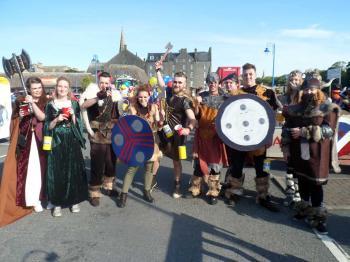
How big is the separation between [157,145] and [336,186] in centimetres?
283

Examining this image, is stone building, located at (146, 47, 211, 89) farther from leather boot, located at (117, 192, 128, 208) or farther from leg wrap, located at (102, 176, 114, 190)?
leather boot, located at (117, 192, 128, 208)

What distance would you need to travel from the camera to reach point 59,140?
3762mm

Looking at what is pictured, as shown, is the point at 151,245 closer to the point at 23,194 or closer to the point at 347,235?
the point at 23,194

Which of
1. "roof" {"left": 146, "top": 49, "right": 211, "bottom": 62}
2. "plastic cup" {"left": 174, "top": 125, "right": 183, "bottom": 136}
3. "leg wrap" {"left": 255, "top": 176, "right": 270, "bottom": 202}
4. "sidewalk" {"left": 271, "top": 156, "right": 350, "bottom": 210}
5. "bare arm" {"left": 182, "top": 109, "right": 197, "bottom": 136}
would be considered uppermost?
"roof" {"left": 146, "top": 49, "right": 211, "bottom": 62}

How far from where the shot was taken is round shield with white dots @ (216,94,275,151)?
371cm

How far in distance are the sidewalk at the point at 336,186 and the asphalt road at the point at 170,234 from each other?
0.29 m

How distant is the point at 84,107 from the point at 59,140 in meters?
0.53

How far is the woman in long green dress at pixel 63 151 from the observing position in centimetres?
369

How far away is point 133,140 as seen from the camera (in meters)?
4.03

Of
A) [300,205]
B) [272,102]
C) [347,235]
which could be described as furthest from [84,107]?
[347,235]

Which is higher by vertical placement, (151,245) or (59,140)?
(59,140)

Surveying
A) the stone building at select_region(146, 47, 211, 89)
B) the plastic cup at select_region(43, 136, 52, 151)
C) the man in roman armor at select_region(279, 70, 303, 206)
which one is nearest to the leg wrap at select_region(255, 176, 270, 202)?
the man in roman armor at select_region(279, 70, 303, 206)

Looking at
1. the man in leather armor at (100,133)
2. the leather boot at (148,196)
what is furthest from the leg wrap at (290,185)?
the man in leather armor at (100,133)

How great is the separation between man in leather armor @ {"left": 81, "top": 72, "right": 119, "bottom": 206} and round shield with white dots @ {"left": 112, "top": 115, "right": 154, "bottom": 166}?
17 cm
